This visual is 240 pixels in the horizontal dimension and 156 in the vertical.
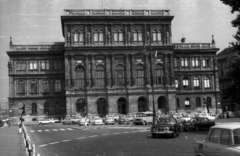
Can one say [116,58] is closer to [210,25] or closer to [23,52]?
[23,52]

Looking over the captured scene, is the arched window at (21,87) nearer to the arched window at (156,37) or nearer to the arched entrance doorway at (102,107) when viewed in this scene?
the arched entrance doorway at (102,107)

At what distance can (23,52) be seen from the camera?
75.8 meters

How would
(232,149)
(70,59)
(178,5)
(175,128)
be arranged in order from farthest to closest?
1. (70,59)
2. (178,5)
3. (175,128)
4. (232,149)

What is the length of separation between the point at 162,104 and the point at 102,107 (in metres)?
12.5

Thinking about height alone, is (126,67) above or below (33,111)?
above

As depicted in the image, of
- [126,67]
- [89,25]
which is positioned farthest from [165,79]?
[89,25]

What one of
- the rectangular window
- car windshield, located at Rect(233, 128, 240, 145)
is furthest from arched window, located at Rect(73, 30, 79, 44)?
car windshield, located at Rect(233, 128, 240, 145)

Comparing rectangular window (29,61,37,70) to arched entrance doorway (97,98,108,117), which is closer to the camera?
arched entrance doorway (97,98,108,117)

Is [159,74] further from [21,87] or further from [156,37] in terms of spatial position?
[21,87]

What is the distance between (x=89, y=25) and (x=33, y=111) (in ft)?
71.6

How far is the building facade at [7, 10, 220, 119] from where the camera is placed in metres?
71.7

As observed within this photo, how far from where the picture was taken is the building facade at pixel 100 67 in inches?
2822

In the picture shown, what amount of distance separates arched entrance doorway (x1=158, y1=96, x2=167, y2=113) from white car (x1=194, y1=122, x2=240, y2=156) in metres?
61.6

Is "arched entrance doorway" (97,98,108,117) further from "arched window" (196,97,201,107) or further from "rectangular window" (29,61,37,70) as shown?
"arched window" (196,97,201,107)
